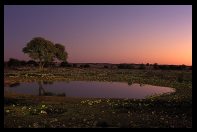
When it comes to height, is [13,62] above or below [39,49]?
below

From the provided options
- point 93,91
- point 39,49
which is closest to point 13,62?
point 39,49

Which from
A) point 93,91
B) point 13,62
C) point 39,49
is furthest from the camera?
point 13,62

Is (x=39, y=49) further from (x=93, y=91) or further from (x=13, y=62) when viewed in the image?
(x=93, y=91)

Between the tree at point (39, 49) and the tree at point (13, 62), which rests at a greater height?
the tree at point (39, 49)

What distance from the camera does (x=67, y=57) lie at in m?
134

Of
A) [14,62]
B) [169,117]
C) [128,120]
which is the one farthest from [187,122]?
[14,62]

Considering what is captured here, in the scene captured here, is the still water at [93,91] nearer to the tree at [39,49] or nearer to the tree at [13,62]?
the tree at [39,49]

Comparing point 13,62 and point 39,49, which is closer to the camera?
point 39,49

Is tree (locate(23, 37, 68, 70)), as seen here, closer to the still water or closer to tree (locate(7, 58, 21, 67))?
tree (locate(7, 58, 21, 67))

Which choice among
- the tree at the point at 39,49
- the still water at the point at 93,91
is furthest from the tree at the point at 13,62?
the still water at the point at 93,91

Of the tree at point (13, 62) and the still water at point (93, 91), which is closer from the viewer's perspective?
the still water at point (93, 91)

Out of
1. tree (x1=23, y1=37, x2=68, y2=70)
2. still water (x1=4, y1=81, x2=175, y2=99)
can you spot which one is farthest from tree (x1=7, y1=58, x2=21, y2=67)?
still water (x1=4, y1=81, x2=175, y2=99)
